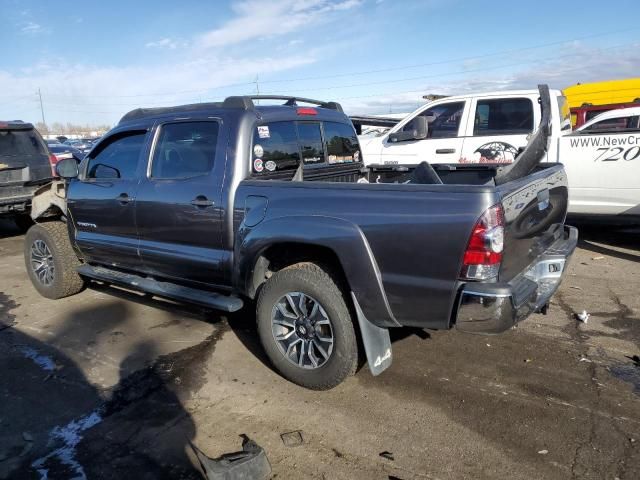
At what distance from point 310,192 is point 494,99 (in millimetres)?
5299

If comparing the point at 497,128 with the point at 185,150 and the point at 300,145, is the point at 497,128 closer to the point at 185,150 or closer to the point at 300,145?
the point at 300,145

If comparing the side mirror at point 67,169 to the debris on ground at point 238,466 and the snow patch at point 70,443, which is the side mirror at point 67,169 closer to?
the snow patch at point 70,443

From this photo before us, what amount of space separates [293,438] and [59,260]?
11.5 feet

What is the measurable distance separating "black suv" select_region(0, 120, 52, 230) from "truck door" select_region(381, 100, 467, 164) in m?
5.80

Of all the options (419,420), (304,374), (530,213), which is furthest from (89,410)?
(530,213)

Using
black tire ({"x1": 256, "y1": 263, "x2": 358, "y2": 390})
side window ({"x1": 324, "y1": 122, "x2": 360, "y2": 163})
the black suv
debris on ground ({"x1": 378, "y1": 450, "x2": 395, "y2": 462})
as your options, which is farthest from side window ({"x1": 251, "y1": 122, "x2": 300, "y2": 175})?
the black suv

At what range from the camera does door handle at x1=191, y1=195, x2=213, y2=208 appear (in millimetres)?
3531

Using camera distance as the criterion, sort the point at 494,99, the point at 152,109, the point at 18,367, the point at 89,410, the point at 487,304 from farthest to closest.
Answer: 1. the point at 494,99
2. the point at 152,109
3. the point at 18,367
4. the point at 89,410
5. the point at 487,304

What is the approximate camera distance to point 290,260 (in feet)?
11.4

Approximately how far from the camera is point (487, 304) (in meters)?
2.57

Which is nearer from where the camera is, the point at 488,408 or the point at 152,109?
the point at 488,408

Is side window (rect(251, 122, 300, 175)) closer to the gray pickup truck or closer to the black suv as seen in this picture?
the gray pickup truck

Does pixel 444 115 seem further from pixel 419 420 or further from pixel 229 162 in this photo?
pixel 419 420

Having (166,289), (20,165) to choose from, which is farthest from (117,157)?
(20,165)
